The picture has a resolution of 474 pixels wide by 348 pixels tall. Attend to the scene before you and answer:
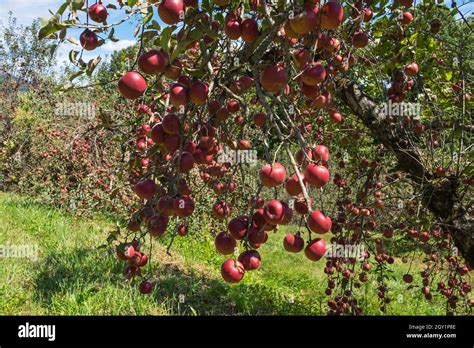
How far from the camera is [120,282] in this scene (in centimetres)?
385

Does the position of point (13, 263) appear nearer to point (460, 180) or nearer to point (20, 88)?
point (460, 180)

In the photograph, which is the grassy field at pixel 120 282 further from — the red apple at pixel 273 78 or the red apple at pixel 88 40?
the red apple at pixel 273 78

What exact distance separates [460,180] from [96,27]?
8.20 ft

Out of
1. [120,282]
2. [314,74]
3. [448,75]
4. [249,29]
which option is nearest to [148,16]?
[249,29]

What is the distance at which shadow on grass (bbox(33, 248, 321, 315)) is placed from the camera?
3717mm

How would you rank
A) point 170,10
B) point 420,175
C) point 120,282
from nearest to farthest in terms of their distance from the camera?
point 170,10, point 420,175, point 120,282

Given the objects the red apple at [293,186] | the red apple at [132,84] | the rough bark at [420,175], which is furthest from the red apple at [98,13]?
the rough bark at [420,175]

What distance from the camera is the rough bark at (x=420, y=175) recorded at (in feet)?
8.76

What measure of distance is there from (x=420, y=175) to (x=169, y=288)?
2.80 m

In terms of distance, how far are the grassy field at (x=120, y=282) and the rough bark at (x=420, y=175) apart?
1140 millimetres

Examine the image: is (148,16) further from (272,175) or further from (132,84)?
(272,175)

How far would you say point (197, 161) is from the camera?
4.12ft

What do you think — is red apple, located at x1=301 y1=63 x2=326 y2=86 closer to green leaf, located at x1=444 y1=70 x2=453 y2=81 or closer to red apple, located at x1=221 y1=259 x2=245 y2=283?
red apple, located at x1=221 y1=259 x2=245 y2=283
